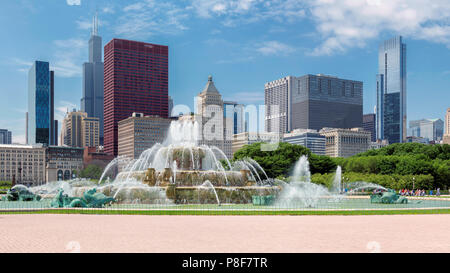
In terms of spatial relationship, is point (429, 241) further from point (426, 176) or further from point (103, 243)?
point (426, 176)

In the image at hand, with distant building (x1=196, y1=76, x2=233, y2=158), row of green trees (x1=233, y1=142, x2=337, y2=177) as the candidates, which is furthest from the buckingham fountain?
distant building (x1=196, y1=76, x2=233, y2=158)

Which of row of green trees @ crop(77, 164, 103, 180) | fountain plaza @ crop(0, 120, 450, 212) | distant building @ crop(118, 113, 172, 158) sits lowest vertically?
row of green trees @ crop(77, 164, 103, 180)

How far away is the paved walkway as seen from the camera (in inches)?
526

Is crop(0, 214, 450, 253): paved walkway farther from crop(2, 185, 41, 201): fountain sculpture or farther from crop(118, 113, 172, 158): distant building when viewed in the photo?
crop(118, 113, 172, 158): distant building

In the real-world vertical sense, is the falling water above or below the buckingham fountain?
below

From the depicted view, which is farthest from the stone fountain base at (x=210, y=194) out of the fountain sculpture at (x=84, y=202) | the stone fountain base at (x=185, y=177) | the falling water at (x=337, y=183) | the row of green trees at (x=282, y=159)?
the row of green trees at (x=282, y=159)

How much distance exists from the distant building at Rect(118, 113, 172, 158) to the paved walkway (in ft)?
563

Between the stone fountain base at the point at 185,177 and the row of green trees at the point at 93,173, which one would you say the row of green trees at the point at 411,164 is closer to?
the stone fountain base at the point at 185,177

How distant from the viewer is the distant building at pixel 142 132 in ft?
625

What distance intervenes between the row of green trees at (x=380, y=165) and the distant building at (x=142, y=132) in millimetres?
104504

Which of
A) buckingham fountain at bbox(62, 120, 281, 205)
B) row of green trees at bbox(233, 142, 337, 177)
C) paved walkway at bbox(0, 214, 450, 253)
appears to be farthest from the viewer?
row of green trees at bbox(233, 142, 337, 177)

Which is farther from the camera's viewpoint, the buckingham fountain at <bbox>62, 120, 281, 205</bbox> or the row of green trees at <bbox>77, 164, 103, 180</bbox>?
the row of green trees at <bbox>77, 164, 103, 180</bbox>

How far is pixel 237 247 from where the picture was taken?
44.0ft
